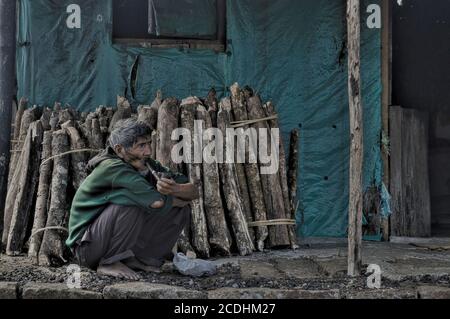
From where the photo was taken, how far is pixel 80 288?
502 cm

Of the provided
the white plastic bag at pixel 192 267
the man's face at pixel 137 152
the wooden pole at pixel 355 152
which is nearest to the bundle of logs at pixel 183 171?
the white plastic bag at pixel 192 267

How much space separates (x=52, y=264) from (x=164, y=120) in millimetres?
1696

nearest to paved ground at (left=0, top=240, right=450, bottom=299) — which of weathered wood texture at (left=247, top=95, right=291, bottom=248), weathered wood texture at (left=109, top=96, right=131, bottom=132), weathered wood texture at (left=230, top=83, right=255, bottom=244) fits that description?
weathered wood texture at (left=247, top=95, right=291, bottom=248)

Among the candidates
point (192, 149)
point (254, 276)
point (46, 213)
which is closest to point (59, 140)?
point (46, 213)

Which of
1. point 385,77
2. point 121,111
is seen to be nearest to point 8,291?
point 121,111

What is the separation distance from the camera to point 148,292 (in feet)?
16.0

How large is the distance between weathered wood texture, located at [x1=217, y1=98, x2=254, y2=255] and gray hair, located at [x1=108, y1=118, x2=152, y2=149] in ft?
4.40

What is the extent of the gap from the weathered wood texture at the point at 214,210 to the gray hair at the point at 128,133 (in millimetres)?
1202

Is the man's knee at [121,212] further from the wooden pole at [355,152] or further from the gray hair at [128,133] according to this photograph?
the wooden pole at [355,152]

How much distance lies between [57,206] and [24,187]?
1.57ft

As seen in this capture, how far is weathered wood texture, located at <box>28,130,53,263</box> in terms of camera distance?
19.5 ft

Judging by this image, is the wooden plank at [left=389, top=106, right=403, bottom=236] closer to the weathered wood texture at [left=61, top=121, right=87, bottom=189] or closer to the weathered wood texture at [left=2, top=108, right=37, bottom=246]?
the weathered wood texture at [left=61, top=121, right=87, bottom=189]

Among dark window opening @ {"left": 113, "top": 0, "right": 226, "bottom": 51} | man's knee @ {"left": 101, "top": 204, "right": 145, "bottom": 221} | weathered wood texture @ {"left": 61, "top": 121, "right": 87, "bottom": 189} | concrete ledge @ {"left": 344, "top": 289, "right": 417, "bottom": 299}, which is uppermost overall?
dark window opening @ {"left": 113, "top": 0, "right": 226, "bottom": 51}

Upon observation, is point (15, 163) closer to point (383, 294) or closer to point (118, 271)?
point (118, 271)
